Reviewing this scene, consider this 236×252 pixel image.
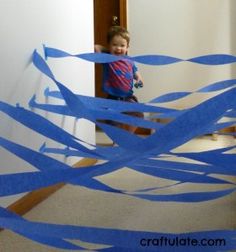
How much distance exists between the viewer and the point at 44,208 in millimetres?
1423

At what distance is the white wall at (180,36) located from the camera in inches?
127

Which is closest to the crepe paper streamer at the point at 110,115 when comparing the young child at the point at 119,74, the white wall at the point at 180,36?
the young child at the point at 119,74

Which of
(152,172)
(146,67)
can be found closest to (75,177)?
(152,172)

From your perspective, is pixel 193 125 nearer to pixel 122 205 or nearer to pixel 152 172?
pixel 152 172

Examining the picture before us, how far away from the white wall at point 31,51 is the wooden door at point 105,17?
4.24 feet

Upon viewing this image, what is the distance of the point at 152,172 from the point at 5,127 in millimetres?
486

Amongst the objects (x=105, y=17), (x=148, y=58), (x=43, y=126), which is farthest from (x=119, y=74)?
(x=43, y=126)

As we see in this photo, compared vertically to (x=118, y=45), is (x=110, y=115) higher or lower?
lower

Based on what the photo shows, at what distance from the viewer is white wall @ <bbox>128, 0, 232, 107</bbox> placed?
127 inches

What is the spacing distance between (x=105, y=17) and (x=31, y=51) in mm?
2126

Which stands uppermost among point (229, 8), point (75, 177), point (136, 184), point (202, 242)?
point (229, 8)

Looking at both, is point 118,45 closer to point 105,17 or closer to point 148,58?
point 148,58

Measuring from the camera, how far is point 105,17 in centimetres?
342

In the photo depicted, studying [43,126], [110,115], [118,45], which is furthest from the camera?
[118,45]
